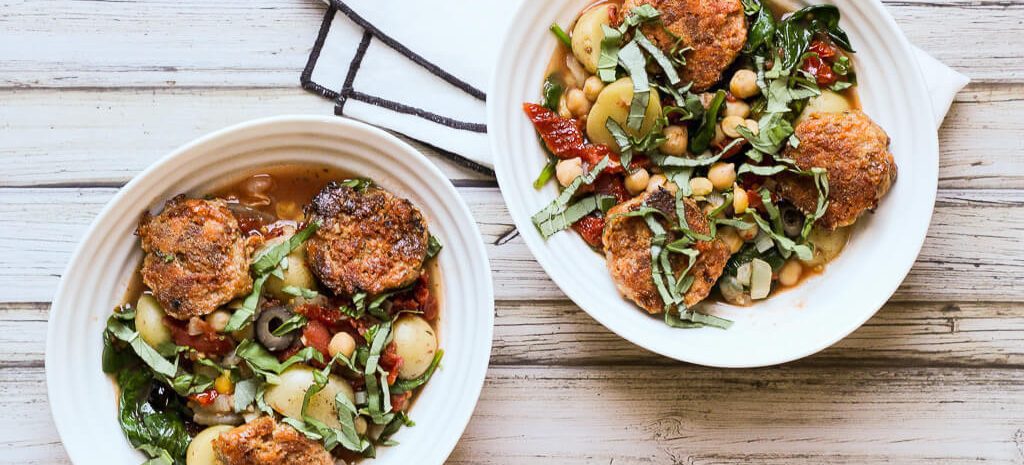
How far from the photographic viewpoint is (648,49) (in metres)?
2.97

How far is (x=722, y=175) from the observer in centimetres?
301

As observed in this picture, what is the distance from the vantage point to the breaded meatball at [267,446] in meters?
2.75

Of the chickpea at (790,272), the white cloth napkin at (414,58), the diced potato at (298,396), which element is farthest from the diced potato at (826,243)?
the diced potato at (298,396)

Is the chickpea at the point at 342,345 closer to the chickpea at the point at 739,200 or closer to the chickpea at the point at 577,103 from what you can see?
the chickpea at the point at 577,103

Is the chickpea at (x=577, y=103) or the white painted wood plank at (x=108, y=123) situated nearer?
the chickpea at (x=577, y=103)

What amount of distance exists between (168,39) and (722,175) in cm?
213

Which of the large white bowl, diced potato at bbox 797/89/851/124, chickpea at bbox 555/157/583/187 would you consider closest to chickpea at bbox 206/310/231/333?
the large white bowl

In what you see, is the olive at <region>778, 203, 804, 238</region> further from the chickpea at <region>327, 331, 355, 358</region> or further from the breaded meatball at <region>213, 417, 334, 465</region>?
the breaded meatball at <region>213, 417, 334, 465</region>

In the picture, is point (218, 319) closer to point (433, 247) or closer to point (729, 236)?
point (433, 247)

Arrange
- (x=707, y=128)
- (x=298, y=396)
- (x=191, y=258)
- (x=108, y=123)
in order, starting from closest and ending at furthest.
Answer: (x=191, y=258) < (x=298, y=396) < (x=707, y=128) < (x=108, y=123)

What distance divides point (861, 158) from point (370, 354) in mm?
1783

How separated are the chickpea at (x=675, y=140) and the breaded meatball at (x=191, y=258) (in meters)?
1.51

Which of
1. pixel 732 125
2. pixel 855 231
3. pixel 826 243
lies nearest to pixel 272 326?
pixel 732 125

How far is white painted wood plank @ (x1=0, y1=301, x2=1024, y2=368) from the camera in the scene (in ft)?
11.0
